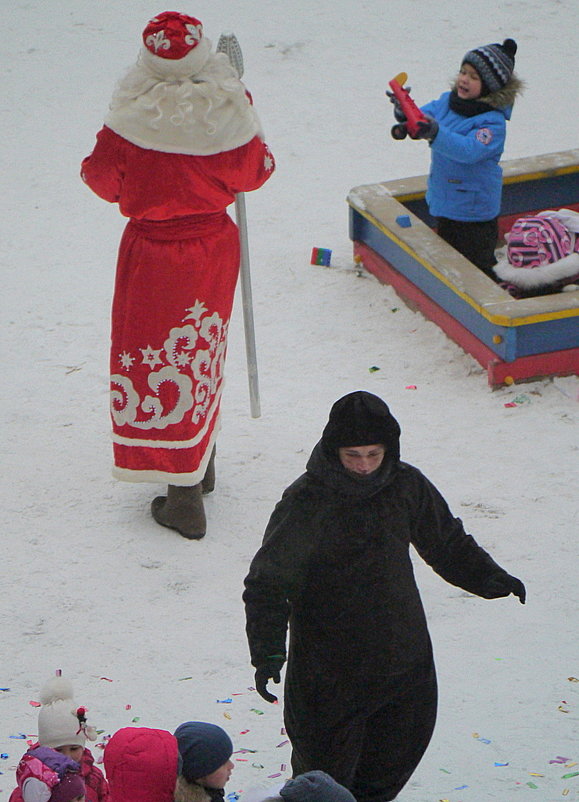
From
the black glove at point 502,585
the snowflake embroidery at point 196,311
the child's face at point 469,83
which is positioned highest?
the child's face at point 469,83

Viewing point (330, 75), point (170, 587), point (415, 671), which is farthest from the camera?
point (330, 75)

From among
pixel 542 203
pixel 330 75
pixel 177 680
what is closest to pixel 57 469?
pixel 177 680

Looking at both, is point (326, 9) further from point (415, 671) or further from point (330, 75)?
point (415, 671)

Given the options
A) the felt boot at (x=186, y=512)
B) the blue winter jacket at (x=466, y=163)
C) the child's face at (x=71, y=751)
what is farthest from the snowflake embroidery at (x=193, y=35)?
the child's face at (x=71, y=751)

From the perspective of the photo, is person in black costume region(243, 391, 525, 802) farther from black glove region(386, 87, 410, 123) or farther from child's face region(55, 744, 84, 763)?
black glove region(386, 87, 410, 123)

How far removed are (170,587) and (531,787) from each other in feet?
4.65

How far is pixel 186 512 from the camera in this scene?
4.36 meters

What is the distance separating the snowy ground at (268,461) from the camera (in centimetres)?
354

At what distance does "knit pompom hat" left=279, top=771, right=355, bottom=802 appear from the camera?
2180 millimetres

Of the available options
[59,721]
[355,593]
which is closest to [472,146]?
[355,593]

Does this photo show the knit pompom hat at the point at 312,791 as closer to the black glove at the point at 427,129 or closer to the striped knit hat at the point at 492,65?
the black glove at the point at 427,129

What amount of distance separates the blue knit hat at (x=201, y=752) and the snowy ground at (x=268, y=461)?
755 mm

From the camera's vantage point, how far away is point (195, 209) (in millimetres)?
3863

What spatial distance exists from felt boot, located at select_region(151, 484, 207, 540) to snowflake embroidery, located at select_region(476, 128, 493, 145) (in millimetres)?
2091
